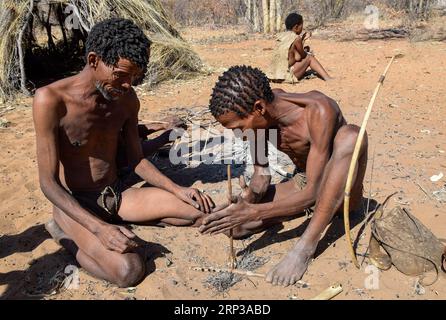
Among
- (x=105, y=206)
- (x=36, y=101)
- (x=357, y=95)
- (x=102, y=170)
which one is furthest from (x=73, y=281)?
(x=357, y=95)

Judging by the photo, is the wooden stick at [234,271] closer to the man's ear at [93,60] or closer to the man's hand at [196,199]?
the man's hand at [196,199]

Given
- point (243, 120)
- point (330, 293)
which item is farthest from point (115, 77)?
point (330, 293)

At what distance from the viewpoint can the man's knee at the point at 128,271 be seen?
91.5 inches

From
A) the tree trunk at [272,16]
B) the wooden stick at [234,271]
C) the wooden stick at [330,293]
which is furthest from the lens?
the tree trunk at [272,16]

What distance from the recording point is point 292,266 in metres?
2.35

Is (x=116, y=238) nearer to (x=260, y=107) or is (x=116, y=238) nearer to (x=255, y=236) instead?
(x=255, y=236)

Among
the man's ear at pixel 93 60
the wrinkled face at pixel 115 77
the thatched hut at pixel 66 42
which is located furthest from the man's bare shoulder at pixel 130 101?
the thatched hut at pixel 66 42

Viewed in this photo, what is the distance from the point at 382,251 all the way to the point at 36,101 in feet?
6.50

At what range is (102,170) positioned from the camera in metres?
2.71

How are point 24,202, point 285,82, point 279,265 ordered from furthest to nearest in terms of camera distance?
point 285,82, point 24,202, point 279,265

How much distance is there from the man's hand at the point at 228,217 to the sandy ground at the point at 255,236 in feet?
1.09

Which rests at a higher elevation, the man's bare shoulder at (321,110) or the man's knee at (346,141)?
the man's bare shoulder at (321,110)
